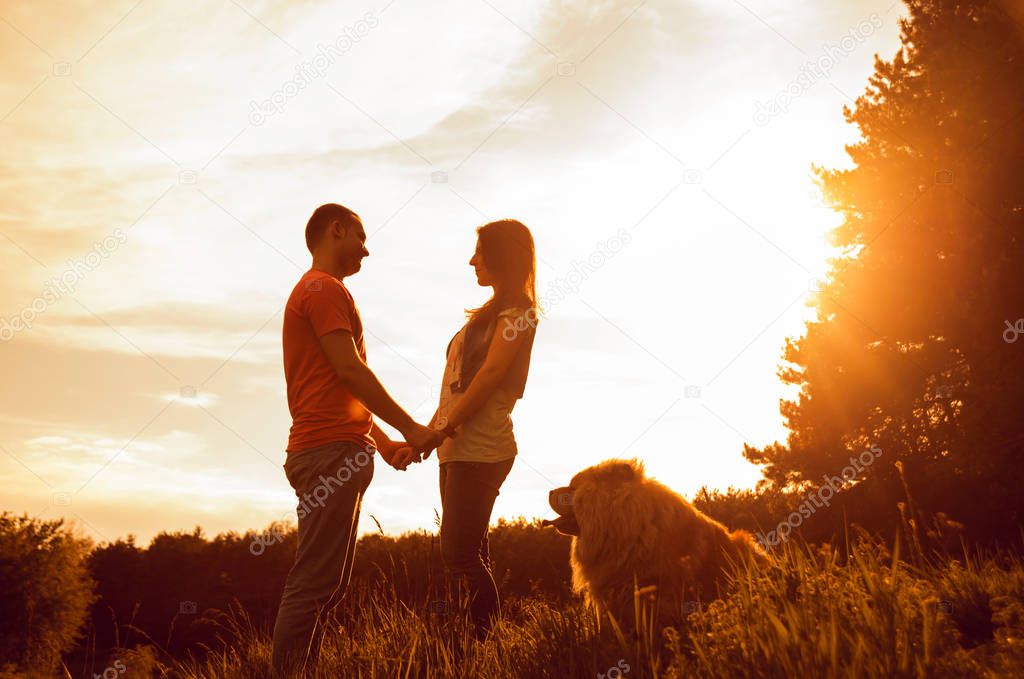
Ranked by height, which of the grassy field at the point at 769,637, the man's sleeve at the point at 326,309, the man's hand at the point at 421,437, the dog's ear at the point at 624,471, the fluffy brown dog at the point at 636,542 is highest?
the man's sleeve at the point at 326,309

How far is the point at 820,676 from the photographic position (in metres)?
2.34

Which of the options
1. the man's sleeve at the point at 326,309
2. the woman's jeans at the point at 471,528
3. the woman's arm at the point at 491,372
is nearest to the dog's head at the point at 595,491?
the woman's jeans at the point at 471,528

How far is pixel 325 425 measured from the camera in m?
3.51

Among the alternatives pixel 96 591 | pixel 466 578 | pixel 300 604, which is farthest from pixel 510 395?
pixel 96 591

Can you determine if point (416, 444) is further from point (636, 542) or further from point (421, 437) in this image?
point (636, 542)

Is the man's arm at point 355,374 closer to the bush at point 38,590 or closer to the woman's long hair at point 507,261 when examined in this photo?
the woman's long hair at point 507,261

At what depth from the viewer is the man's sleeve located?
11.6 feet

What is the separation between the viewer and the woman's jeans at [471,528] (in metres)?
3.82

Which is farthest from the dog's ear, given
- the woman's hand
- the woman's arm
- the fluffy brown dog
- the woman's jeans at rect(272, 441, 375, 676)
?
the woman's jeans at rect(272, 441, 375, 676)

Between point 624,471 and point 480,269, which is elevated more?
point 480,269

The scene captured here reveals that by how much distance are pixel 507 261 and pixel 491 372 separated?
692mm

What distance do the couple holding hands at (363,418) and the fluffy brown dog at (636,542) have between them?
77 centimetres

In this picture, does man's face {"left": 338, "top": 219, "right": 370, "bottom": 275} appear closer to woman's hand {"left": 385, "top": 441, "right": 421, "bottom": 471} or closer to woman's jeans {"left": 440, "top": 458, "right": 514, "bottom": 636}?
woman's hand {"left": 385, "top": 441, "right": 421, "bottom": 471}

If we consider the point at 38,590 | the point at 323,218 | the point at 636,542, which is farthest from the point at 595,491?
the point at 38,590
